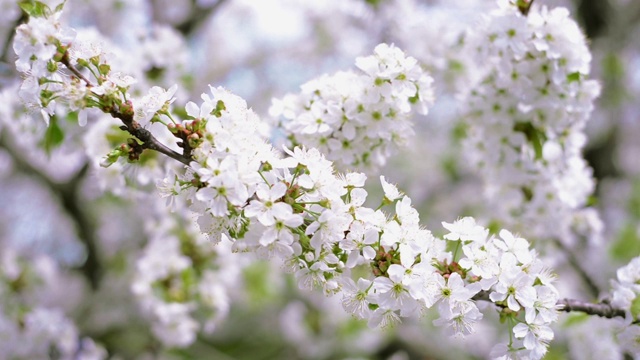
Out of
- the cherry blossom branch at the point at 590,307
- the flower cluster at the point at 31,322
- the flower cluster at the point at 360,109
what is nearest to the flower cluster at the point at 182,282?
the flower cluster at the point at 31,322

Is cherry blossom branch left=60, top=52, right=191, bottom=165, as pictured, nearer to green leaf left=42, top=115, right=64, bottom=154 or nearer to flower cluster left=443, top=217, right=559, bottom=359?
flower cluster left=443, top=217, right=559, bottom=359

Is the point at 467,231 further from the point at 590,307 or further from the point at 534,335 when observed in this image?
the point at 590,307

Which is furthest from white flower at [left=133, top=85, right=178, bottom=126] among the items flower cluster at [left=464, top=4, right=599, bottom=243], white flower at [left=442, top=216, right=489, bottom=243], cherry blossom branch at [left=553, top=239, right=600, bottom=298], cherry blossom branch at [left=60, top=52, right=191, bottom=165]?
cherry blossom branch at [left=553, top=239, right=600, bottom=298]

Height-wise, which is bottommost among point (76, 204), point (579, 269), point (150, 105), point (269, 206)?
point (269, 206)

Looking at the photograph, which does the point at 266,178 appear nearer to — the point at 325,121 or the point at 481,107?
the point at 325,121

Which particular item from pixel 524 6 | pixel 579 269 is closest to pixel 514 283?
pixel 524 6
